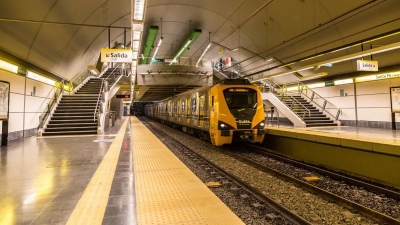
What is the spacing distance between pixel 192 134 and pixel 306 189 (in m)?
9.70

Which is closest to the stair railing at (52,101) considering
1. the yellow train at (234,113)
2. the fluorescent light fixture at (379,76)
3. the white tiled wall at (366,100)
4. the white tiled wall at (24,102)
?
the white tiled wall at (24,102)

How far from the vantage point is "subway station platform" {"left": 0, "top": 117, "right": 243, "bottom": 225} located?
114 inches

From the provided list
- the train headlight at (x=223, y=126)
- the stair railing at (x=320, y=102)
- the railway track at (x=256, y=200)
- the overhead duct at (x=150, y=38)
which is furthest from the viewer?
the overhead duct at (x=150, y=38)

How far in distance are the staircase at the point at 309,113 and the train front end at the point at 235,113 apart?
297 inches

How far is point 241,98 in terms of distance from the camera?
29.2 feet

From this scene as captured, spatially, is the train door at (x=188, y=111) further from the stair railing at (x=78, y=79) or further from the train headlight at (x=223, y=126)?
the stair railing at (x=78, y=79)

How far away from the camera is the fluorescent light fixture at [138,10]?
610cm

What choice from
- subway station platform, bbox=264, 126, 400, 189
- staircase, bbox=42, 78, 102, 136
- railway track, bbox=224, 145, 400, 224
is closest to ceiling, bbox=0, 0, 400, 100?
staircase, bbox=42, 78, 102, 136

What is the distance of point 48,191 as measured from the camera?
3.78 m

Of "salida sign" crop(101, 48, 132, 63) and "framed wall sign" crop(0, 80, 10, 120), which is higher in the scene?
"salida sign" crop(101, 48, 132, 63)

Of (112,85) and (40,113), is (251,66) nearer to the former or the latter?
(112,85)

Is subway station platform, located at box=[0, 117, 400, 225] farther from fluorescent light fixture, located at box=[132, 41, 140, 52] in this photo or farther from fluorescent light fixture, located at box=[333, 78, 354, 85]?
fluorescent light fixture, located at box=[333, 78, 354, 85]

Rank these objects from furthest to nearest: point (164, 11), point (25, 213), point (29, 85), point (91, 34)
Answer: point (164, 11) < point (91, 34) < point (29, 85) < point (25, 213)

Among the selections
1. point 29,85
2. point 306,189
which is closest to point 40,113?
point 29,85
